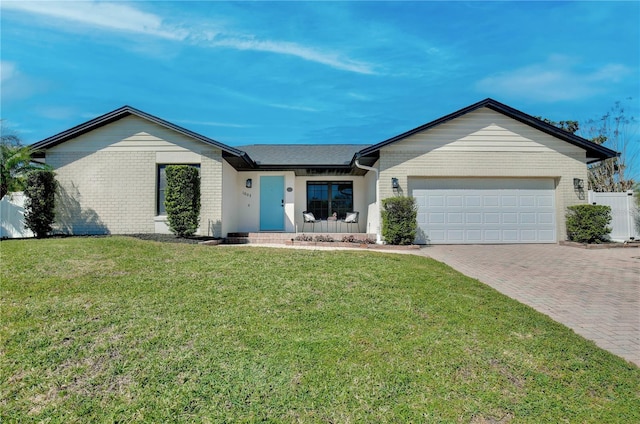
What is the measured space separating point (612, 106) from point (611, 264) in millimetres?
17243

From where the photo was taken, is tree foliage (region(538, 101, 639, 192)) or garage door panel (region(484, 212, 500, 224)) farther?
tree foliage (region(538, 101, 639, 192))

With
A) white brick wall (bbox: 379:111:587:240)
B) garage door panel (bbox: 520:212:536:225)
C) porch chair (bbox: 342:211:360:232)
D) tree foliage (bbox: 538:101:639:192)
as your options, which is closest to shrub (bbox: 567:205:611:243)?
white brick wall (bbox: 379:111:587:240)

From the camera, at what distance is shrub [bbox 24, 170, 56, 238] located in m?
10.1

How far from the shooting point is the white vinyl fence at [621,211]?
1166 centimetres

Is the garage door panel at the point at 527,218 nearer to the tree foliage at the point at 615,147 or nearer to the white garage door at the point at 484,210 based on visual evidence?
the white garage door at the point at 484,210

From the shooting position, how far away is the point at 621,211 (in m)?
11.8

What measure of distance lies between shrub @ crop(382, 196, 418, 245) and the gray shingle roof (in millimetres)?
3234

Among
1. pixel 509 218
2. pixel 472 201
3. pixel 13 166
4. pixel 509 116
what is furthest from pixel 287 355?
pixel 13 166

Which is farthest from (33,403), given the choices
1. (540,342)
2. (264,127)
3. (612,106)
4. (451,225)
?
(612,106)

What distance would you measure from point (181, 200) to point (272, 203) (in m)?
4.62

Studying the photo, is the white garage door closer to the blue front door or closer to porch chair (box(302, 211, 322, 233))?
porch chair (box(302, 211, 322, 233))

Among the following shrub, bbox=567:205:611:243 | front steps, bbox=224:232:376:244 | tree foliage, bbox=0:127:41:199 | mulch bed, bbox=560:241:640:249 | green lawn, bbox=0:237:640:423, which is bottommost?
green lawn, bbox=0:237:640:423

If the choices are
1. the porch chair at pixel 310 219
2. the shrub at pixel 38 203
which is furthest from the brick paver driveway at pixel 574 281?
the shrub at pixel 38 203

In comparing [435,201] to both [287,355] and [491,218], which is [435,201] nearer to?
[491,218]
